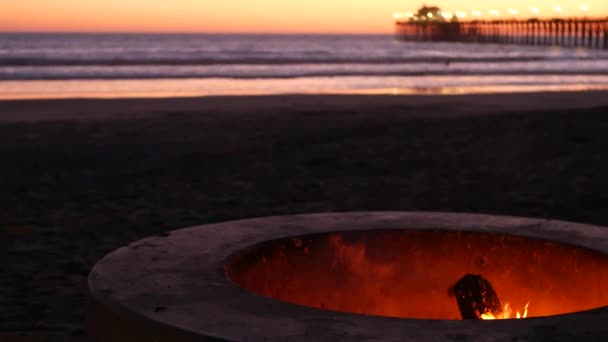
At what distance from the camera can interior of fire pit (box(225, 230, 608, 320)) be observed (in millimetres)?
2969

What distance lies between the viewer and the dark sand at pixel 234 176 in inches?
221

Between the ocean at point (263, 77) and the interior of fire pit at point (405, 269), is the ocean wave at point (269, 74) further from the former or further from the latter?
the interior of fire pit at point (405, 269)

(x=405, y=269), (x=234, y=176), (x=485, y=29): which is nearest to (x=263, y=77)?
(x=234, y=176)

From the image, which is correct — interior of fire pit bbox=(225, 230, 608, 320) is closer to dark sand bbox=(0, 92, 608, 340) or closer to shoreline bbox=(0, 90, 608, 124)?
dark sand bbox=(0, 92, 608, 340)

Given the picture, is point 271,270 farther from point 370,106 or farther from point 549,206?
point 370,106

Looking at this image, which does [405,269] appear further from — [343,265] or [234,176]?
[234,176]

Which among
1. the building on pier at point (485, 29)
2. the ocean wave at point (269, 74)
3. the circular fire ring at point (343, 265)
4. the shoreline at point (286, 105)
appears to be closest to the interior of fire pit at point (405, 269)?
the circular fire ring at point (343, 265)

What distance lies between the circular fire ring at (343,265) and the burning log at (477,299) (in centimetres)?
16

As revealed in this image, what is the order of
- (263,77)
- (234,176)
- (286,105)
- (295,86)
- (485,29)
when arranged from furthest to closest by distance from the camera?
(485,29)
(263,77)
(295,86)
(286,105)
(234,176)

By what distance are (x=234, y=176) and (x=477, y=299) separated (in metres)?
6.09

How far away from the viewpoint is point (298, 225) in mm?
3221

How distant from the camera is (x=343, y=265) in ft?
10.2

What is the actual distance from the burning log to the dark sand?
2033 millimetres

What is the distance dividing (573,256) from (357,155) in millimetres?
7099
